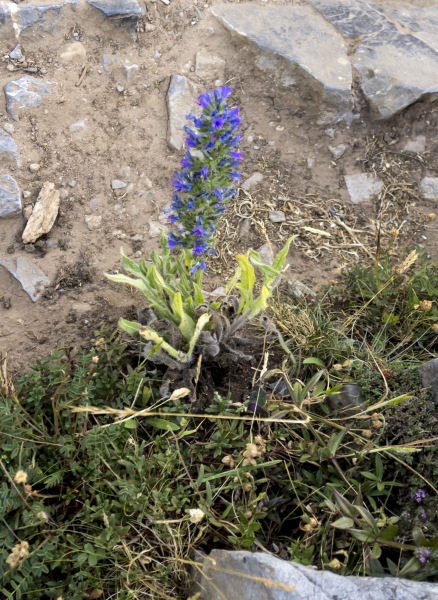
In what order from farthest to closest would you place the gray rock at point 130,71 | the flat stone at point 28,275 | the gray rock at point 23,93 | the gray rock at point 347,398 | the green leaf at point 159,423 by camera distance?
the gray rock at point 130,71 → the gray rock at point 23,93 → the flat stone at point 28,275 → the gray rock at point 347,398 → the green leaf at point 159,423

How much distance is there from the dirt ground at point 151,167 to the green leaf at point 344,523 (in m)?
1.76

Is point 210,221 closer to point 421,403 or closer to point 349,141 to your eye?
point 421,403

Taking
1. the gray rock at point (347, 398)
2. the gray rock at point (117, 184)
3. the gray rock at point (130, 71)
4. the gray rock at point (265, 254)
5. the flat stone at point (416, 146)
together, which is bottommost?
the gray rock at point (347, 398)

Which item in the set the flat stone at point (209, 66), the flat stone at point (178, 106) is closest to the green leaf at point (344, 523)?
the flat stone at point (178, 106)

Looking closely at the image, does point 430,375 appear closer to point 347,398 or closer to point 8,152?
point 347,398

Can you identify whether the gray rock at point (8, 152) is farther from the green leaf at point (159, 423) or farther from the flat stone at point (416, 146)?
the flat stone at point (416, 146)

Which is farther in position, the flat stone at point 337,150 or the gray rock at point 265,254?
the flat stone at point 337,150

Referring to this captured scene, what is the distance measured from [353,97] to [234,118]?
2.53 m

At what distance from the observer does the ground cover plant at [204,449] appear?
6.53ft

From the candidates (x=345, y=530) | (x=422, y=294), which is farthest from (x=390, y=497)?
(x=422, y=294)

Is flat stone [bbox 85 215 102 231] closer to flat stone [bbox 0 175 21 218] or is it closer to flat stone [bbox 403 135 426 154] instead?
flat stone [bbox 0 175 21 218]

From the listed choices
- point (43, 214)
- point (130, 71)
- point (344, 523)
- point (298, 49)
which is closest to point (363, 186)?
point (298, 49)

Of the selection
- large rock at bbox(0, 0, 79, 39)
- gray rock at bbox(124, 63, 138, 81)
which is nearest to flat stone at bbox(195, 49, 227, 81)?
gray rock at bbox(124, 63, 138, 81)

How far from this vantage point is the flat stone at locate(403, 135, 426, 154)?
4.18 meters
